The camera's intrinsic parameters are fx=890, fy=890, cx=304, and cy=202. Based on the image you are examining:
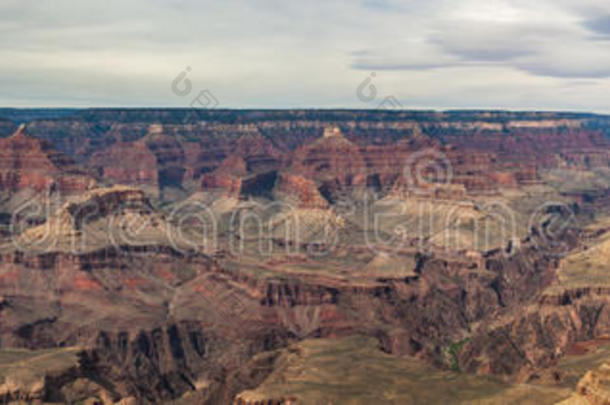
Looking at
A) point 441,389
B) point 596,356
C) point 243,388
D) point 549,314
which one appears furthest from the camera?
point 549,314

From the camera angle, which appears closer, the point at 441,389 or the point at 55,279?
the point at 441,389

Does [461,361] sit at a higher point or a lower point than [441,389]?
lower

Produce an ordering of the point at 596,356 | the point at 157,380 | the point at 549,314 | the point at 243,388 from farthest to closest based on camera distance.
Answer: the point at 549,314 < the point at 157,380 < the point at 596,356 < the point at 243,388

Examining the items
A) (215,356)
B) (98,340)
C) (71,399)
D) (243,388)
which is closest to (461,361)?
(215,356)

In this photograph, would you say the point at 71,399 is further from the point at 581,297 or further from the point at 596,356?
the point at 581,297

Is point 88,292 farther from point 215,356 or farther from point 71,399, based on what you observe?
point 71,399

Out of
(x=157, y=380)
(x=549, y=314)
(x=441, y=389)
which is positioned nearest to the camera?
(x=441, y=389)

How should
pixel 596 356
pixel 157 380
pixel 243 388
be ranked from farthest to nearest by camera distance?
1. pixel 157 380
2. pixel 596 356
3. pixel 243 388

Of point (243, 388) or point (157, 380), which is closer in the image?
point (243, 388)

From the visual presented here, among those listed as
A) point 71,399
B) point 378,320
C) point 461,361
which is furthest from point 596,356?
point 71,399
